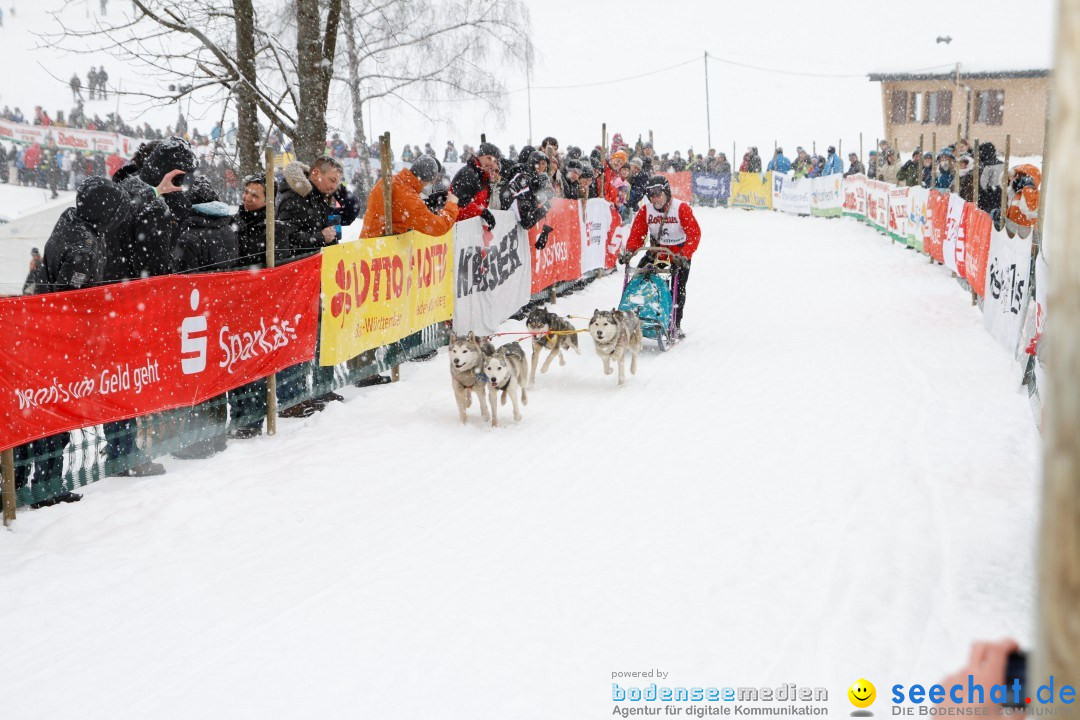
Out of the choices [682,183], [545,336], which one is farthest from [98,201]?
[682,183]

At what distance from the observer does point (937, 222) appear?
633 inches

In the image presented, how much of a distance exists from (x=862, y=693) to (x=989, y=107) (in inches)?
1580

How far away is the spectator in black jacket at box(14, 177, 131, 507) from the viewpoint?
16.8 feet

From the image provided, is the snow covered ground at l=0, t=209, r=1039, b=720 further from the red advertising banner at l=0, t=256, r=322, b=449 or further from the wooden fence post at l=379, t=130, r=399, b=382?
the wooden fence post at l=379, t=130, r=399, b=382

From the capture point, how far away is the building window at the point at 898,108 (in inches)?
1580

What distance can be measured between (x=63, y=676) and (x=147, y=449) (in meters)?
2.45

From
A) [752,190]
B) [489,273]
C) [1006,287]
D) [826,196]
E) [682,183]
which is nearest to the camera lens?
[1006,287]

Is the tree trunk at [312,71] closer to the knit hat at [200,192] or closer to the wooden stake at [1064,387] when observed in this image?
the knit hat at [200,192]

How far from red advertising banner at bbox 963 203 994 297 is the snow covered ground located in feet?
11.6

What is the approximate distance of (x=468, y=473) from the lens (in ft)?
20.1


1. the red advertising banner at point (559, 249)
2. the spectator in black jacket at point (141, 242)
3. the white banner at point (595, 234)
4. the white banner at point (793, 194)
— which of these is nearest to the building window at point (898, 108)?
the white banner at point (793, 194)

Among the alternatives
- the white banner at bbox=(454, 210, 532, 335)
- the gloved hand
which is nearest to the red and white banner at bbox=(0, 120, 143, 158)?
the gloved hand

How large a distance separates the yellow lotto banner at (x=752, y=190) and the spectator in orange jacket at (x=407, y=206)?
947 inches

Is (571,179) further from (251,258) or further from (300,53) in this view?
(251,258)
